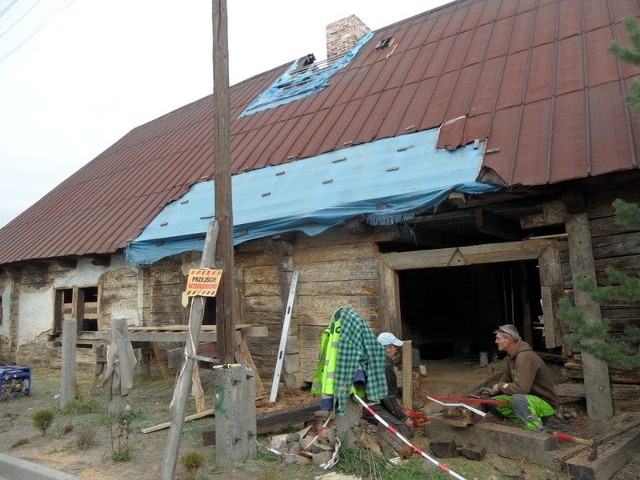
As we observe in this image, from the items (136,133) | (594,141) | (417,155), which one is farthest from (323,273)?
(136,133)

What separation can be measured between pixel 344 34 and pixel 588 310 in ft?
33.3

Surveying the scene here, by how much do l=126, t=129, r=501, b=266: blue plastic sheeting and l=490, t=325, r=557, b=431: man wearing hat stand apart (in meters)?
1.82

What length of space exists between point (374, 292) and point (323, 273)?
905 mm

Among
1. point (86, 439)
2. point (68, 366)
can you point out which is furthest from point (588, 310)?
point (68, 366)

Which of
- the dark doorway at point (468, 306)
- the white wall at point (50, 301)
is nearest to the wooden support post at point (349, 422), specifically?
the dark doorway at point (468, 306)

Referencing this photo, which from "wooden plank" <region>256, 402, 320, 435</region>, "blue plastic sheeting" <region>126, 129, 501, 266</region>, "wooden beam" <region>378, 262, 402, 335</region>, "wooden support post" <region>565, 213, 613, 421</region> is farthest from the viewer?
"wooden beam" <region>378, 262, 402, 335</region>

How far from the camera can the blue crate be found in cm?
851

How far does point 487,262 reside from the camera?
648 centimetres

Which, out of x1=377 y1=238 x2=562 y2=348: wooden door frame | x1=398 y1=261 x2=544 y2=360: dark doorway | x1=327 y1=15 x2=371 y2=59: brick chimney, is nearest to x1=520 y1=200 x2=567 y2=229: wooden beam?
x1=377 y1=238 x2=562 y2=348: wooden door frame

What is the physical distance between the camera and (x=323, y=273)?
307 inches

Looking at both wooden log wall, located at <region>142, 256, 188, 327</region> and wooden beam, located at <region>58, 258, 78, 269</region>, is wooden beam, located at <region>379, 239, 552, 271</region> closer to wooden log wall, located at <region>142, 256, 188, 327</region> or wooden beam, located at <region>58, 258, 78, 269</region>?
wooden log wall, located at <region>142, 256, 188, 327</region>

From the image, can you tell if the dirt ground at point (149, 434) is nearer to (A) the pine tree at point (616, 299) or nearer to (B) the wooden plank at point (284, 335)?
(B) the wooden plank at point (284, 335)

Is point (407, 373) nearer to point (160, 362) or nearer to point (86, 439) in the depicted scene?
point (86, 439)

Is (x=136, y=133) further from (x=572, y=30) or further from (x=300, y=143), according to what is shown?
(x=572, y=30)
